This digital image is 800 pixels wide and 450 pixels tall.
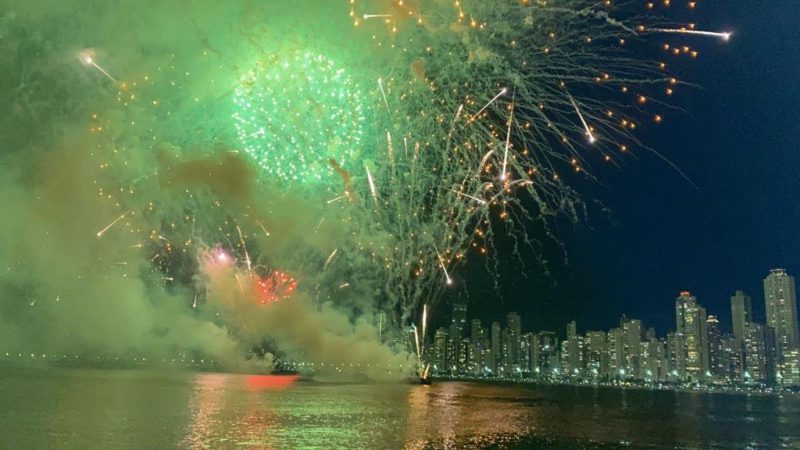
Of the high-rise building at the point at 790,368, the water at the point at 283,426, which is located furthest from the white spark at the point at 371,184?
the high-rise building at the point at 790,368

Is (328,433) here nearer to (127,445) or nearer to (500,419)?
(127,445)

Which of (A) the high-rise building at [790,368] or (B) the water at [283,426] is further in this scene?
(A) the high-rise building at [790,368]

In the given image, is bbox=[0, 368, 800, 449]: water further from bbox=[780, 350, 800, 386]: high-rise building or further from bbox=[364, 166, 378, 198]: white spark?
bbox=[780, 350, 800, 386]: high-rise building

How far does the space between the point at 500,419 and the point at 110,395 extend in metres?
14.4

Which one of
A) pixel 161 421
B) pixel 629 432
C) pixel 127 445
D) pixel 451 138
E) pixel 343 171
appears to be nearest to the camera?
pixel 127 445

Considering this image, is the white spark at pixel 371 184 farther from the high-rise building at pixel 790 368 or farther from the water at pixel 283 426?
the high-rise building at pixel 790 368

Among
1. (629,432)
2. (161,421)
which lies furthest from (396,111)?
(629,432)

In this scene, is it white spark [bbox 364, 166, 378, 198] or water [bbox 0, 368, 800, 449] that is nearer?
water [bbox 0, 368, 800, 449]

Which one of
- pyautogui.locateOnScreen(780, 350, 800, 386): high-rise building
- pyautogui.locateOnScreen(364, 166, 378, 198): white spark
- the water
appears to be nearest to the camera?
the water

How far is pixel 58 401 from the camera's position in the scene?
66.4ft

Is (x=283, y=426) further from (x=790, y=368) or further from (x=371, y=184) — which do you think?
(x=790, y=368)

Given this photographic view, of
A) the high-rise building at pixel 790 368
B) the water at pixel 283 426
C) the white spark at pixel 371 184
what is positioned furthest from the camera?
the high-rise building at pixel 790 368

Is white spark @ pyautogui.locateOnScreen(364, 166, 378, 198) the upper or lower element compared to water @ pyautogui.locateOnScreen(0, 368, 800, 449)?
upper

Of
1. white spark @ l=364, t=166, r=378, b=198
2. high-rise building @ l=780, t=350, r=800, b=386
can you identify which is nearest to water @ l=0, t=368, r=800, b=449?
white spark @ l=364, t=166, r=378, b=198
